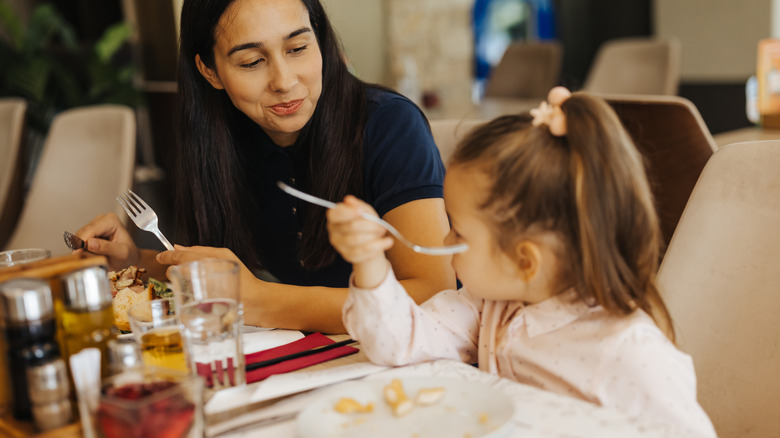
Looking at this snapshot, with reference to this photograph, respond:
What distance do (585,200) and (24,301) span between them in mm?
629

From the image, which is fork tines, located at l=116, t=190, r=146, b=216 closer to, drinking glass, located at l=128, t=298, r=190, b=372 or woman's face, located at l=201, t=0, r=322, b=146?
woman's face, located at l=201, t=0, r=322, b=146

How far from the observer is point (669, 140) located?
208cm

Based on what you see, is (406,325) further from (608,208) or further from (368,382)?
(608,208)

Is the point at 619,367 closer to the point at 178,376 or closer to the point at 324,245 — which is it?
the point at 178,376

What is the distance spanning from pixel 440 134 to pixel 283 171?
18.8 inches

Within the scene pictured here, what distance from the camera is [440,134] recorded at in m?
1.92

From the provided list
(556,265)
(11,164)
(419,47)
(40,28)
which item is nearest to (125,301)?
(556,265)

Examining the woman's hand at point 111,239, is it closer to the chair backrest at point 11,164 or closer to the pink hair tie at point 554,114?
the pink hair tie at point 554,114

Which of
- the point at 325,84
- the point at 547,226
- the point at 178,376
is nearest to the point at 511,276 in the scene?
the point at 547,226

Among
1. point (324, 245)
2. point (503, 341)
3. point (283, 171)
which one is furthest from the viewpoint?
point (283, 171)

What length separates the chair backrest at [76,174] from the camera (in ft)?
8.56

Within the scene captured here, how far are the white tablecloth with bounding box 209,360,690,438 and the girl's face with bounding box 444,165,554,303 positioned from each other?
14 centimetres

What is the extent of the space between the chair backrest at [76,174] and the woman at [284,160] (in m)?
1.04

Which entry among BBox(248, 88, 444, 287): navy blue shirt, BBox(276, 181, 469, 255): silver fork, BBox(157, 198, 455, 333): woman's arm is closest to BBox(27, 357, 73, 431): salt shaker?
BBox(276, 181, 469, 255): silver fork
